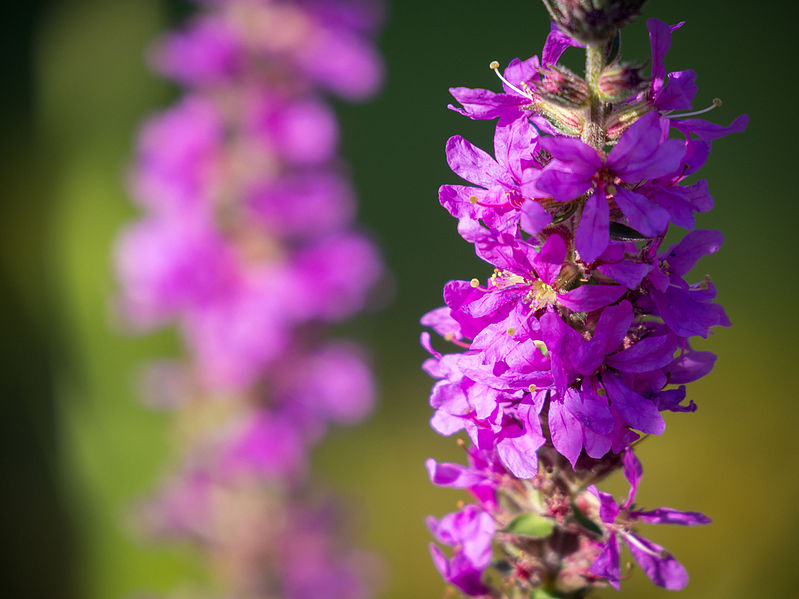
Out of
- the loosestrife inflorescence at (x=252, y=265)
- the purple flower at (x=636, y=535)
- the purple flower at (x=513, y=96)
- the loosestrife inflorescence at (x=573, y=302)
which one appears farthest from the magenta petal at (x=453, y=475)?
the loosestrife inflorescence at (x=252, y=265)

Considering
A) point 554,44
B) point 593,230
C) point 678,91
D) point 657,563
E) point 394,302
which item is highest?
point 394,302

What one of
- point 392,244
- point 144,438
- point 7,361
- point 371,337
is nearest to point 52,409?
point 7,361

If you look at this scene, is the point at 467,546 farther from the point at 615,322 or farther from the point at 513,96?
the point at 513,96

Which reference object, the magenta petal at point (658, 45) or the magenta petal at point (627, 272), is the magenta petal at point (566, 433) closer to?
the magenta petal at point (627, 272)

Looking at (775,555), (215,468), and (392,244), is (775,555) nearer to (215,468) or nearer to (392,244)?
(215,468)

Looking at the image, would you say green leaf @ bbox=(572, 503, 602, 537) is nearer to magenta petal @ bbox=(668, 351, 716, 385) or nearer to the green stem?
magenta petal @ bbox=(668, 351, 716, 385)

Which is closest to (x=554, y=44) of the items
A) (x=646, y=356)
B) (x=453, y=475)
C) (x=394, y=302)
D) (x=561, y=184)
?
(x=561, y=184)

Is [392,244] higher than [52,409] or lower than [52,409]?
higher
